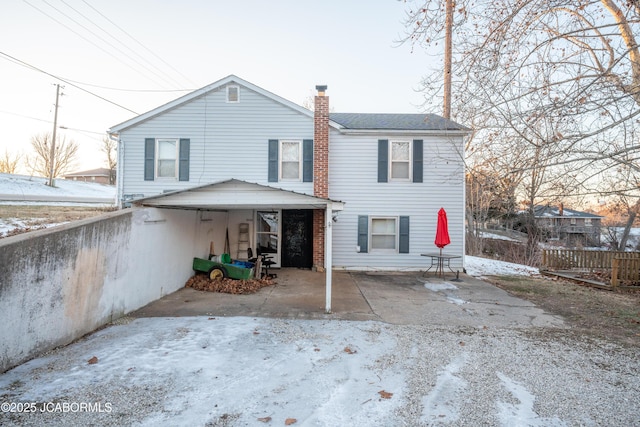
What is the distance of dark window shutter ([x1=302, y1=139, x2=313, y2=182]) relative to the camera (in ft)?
36.1

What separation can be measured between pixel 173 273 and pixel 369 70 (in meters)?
7.62

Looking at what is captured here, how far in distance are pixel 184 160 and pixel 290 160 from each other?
142 inches

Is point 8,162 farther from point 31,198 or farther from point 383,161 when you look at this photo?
point 383,161

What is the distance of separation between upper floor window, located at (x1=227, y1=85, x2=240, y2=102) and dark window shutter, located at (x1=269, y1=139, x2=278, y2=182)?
188cm

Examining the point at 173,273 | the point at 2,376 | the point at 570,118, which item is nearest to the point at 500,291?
the point at 570,118

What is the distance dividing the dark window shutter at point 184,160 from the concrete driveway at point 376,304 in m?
4.49

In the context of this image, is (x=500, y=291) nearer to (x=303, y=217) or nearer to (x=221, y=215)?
(x=303, y=217)

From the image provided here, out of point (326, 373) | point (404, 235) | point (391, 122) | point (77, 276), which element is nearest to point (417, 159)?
point (391, 122)

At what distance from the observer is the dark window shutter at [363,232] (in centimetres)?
1147

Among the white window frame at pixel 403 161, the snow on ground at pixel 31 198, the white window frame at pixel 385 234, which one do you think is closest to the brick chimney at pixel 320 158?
the white window frame at pixel 385 234

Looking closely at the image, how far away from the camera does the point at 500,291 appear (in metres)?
8.80

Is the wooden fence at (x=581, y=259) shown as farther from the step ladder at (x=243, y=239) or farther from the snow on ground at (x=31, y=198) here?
the snow on ground at (x=31, y=198)

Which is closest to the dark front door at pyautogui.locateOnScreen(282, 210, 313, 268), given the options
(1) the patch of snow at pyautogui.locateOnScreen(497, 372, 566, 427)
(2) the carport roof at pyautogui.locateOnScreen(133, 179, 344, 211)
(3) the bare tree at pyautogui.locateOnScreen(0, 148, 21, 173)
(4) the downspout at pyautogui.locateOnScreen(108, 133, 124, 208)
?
(2) the carport roof at pyautogui.locateOnScreen(133, 179, 344, 211)

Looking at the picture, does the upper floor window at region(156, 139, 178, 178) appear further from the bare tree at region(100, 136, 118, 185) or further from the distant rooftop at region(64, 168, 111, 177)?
the distant rooftop at region(64, 168, 111, 177)
